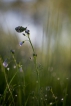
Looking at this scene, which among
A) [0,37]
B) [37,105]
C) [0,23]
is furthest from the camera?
[0,37]

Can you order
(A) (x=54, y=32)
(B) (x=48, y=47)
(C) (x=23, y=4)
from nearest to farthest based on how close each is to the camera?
(B) (x=48, y=47) < (A) (x=54, y=32) < (C) (x=23, y=4)

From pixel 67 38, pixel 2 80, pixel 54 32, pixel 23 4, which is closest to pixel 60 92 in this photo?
pixel 2 80

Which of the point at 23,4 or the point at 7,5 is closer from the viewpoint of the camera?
the point at 7,5

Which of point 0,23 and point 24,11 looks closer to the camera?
point 0,23

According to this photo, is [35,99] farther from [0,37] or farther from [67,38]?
[0,37]

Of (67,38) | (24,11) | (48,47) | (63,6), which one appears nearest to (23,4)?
(24,11)

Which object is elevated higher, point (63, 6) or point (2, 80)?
point (2, 80)

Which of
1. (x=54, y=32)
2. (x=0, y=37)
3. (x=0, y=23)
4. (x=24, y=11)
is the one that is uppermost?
(x=54, y=32)

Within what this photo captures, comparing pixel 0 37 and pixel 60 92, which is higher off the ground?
pixel 60 92

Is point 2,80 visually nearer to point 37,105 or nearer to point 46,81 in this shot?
point 46,81
